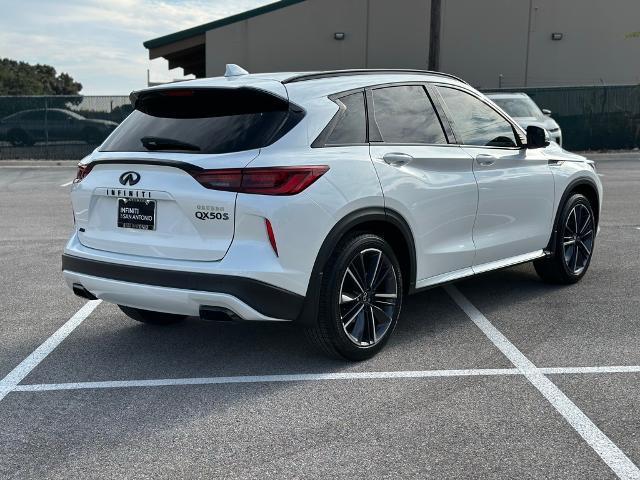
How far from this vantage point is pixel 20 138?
22.8 m

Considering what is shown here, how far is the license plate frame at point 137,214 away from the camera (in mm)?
4227

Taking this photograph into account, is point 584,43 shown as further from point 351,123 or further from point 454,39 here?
point 351,123

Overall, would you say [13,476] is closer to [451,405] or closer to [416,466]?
[416,466]

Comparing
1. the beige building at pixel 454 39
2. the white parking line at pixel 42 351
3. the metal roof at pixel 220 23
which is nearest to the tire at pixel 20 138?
the metal roof at pixel 220 23

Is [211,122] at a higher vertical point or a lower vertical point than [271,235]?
higher

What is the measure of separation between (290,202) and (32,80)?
4763 inches

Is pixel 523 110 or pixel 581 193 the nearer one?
pixel 581 193

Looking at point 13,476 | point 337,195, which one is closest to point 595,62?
point 337,195

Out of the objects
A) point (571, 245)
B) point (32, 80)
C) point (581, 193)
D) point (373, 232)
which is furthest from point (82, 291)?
point (32, 80)

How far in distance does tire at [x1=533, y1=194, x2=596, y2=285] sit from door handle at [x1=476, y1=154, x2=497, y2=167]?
1132 millimetres

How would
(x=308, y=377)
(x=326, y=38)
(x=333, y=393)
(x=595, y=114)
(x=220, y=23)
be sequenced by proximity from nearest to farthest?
1. (x=333, y=393)
2. (x=308, y=377)
3. (x=595, y=114)
4. (x=220, y=23)
5. (x=326, y=38)

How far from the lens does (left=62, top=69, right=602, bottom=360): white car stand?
4.03 meters

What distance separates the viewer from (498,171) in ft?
18.1

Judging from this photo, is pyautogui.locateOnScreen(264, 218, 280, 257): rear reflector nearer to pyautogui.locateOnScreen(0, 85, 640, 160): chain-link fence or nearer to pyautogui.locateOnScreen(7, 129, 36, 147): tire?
pyautogui.locateOnScreen(0, 85, 640, 160): chain-link fence
